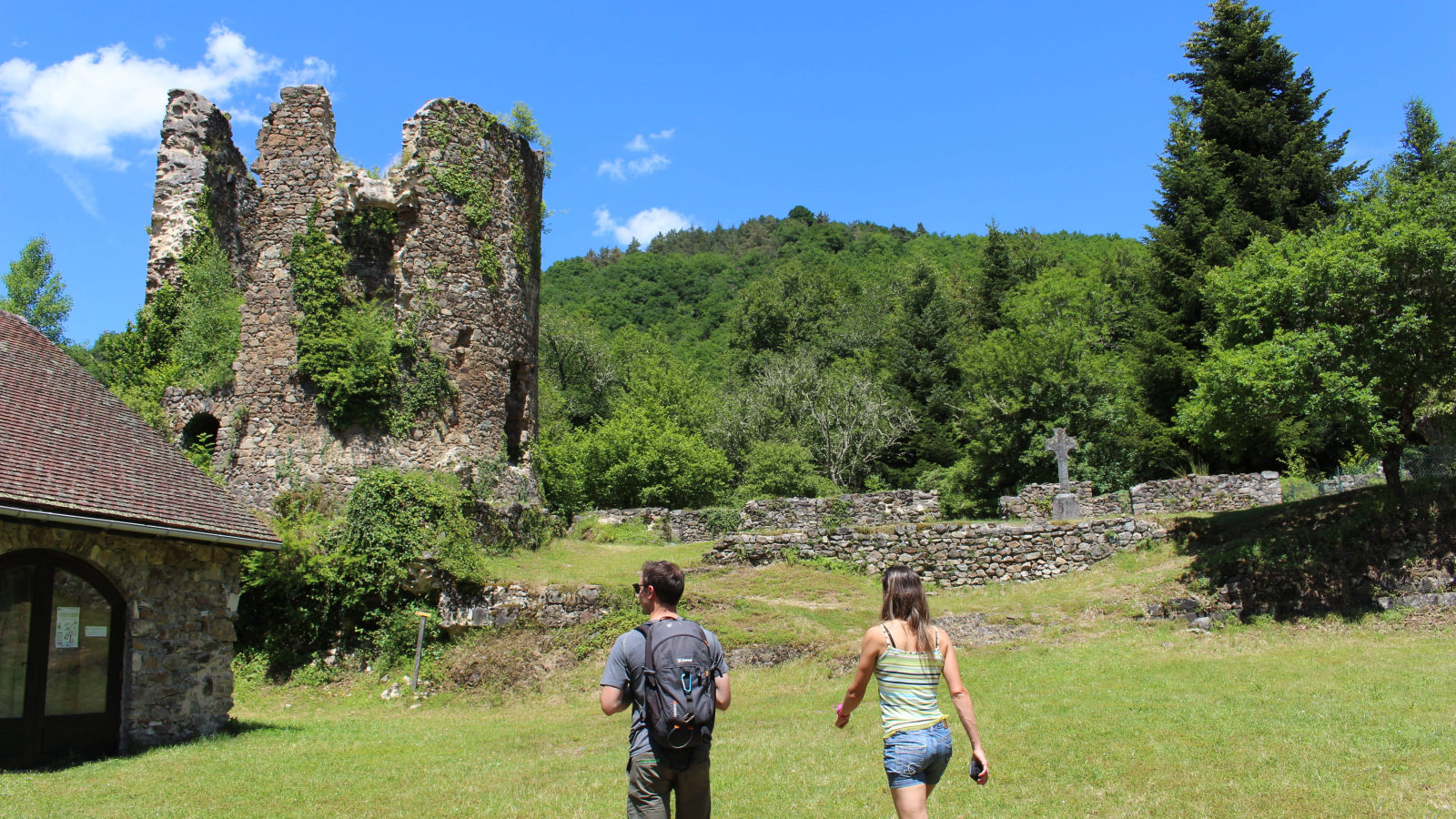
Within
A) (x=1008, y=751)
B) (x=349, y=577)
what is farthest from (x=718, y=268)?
(x=1008, y=751)

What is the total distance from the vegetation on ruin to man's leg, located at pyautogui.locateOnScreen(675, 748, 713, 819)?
63.6 ft

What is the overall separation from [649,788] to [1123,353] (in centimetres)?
3587

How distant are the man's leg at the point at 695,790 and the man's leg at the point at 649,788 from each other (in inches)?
3.8

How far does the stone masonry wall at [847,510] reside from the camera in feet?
79.9

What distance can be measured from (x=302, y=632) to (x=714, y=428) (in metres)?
27.4

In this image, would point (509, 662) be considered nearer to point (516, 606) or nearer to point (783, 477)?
point (516, 606)

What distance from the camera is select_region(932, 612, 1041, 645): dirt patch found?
46.6 ft

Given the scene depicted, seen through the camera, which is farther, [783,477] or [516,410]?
[783,477]

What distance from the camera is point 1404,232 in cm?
1435

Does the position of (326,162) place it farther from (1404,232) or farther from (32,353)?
(1404,232)

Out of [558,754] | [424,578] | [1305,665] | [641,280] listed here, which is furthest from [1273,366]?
[641,280]

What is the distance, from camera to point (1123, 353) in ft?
119

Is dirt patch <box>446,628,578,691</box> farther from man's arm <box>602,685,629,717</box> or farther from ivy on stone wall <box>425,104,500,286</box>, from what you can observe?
man's arm <box>602,685,629,717</box>

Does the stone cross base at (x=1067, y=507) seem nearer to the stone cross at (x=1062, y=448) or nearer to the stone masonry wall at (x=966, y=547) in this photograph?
the stone cross at (x=1062, y=448)
